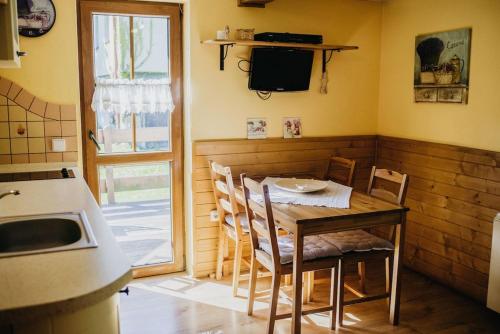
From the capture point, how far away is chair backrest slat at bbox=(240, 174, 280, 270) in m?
2.56

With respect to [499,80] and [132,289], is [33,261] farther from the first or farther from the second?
[499,80]

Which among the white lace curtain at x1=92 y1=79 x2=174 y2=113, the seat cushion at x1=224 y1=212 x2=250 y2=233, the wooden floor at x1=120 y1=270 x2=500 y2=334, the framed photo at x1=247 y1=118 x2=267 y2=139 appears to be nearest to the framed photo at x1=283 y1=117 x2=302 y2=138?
the framed photo at x1=247 y1=118 x2=267 y2=139

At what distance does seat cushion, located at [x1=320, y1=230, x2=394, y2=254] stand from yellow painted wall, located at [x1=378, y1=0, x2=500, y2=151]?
104cm

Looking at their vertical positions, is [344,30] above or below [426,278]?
above

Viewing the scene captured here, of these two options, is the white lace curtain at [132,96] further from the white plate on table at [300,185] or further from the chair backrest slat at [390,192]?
the chair backrest slat at [390,192]

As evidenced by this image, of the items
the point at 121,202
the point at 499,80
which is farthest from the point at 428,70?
the point at 121,202

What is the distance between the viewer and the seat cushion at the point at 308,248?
2.70m

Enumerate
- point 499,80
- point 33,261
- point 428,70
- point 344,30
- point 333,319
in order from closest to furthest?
point 33,261
point 333,319
point 499,80
point 428,70
point 344,30

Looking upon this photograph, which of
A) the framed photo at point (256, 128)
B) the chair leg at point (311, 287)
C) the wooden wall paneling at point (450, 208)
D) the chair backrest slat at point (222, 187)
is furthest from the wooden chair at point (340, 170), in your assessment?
the chair backrest slat at point (222, 187)

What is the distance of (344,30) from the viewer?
3.94 metres

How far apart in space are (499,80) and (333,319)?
1.88 metres

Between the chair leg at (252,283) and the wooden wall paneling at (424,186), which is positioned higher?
the wooden wall paneling at (424,186)

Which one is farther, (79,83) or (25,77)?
(79,83)

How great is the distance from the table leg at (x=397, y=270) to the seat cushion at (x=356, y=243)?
95 millimetres
